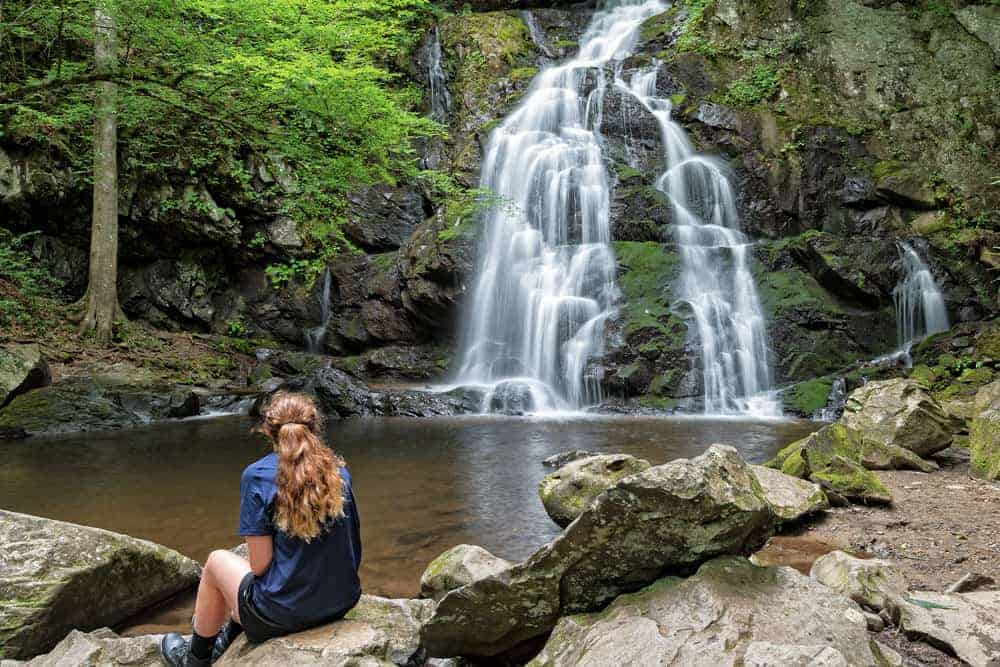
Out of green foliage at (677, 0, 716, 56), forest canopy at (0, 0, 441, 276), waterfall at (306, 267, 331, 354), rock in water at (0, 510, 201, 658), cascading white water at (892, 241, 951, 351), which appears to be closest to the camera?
rock in water at (0, 510, 201, 658)

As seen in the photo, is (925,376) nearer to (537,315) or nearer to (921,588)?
(537,315)

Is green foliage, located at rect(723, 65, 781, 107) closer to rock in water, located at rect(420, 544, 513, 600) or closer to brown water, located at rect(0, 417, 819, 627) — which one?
brown water, located at rect(0, 417, 819, 627)

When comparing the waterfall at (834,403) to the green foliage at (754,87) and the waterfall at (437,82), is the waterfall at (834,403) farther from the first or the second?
the waterfall at (437,82)

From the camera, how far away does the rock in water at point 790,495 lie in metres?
4.82

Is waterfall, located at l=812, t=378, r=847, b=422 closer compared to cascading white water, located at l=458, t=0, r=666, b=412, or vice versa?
waterfall, located at l=812, t=378, r=847, b=422

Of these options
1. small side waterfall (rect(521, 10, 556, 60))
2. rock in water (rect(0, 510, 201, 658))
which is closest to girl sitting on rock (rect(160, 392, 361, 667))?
rock in water (rect(0, 510, 201, 658))

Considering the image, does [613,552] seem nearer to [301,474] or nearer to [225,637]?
[301,474]

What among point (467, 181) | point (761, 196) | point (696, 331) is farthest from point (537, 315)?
point (761, 196)

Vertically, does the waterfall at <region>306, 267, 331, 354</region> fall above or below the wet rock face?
above

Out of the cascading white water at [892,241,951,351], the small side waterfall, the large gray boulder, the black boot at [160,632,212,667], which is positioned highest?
the small side waterfall

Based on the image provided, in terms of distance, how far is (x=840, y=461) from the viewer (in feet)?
17.8

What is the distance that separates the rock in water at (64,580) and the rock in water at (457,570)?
1579mm

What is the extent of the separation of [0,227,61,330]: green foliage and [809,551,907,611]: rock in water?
14.4 metres

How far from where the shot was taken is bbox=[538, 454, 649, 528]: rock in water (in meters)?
5.25
